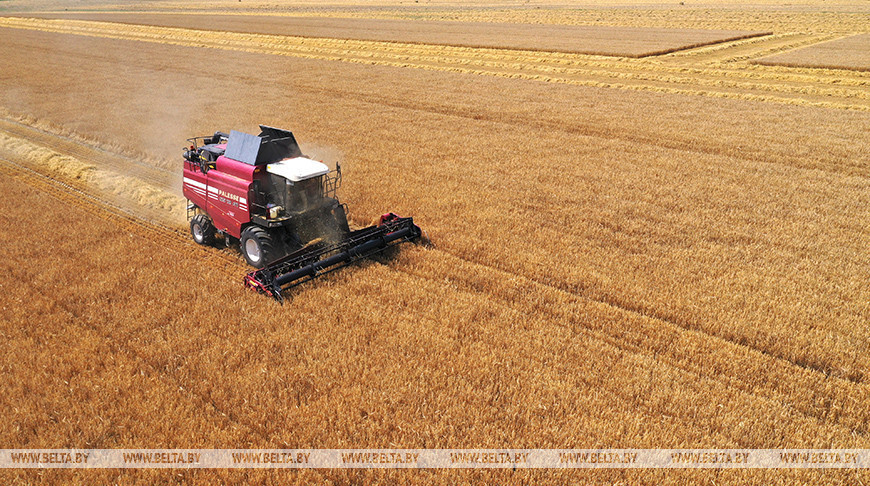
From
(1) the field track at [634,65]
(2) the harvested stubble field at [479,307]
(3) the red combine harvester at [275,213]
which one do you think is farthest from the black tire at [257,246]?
(1) the field track at [634,65]

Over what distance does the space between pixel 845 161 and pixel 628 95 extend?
477 inches

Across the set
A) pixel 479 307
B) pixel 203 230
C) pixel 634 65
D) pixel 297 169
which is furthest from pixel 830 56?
pixel 203 230

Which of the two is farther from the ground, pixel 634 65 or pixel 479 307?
pixel 634 65

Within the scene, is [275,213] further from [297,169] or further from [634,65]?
[634,65]

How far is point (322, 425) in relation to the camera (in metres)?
6.20

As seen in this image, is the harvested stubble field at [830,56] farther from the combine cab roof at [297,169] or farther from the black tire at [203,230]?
the black tire at [203,230]

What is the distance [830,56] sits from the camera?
35531mm

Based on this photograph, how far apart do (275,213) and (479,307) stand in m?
4.22

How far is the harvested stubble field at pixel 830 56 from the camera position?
32438 mm

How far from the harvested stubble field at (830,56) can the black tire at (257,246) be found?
37.4 meters

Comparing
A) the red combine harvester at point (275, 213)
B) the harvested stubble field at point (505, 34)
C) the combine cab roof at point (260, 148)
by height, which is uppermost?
the harvested stubble field at point (505, 34)

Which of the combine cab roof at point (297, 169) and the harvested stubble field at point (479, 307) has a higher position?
the combine cab roof at point (297, 169)

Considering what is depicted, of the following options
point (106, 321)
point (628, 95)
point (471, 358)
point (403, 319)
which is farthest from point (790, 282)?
point (628, 95)

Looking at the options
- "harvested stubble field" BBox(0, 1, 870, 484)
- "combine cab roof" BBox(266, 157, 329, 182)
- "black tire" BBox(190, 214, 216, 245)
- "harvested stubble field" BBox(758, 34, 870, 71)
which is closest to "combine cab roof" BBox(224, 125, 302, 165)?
"combine cab roof" BBox(266, 157, 329, 182)
